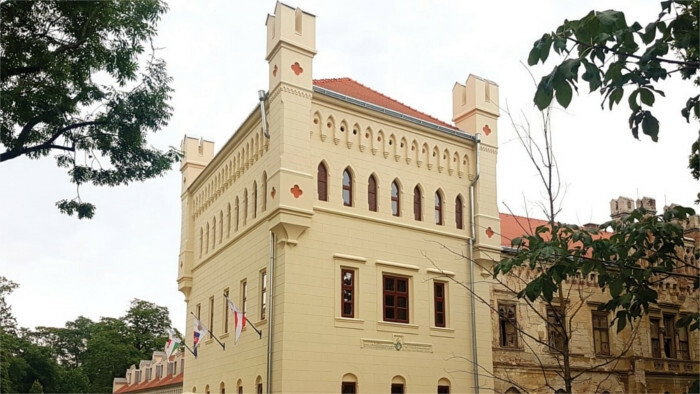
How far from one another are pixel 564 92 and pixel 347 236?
57.6ft

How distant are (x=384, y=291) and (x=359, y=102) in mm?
6406

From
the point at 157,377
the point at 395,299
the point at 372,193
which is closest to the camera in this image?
the point at 395,299

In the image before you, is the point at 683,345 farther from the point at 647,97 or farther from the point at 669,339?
the point at 647,97

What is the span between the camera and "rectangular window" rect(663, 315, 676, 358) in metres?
30.4

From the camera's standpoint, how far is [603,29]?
6.50m

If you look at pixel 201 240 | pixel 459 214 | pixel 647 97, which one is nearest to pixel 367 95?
pixel 459 214

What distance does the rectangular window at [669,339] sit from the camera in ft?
99.9

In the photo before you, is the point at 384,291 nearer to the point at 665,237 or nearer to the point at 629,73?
the point at 665,237

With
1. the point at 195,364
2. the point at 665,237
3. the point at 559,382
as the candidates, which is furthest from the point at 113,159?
the point at 559,382

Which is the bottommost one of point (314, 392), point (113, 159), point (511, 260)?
point (314, 392)

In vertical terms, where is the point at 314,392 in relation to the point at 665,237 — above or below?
below

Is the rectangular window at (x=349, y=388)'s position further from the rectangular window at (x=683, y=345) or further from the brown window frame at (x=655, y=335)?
the rectangular window at (x=683, y=345)

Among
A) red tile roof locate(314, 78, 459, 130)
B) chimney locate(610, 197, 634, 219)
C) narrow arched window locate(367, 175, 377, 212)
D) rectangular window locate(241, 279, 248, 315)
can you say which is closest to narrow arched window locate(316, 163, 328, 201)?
narrow arched window locate(367, 175, 377, 212)

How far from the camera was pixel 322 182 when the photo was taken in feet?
78.0
